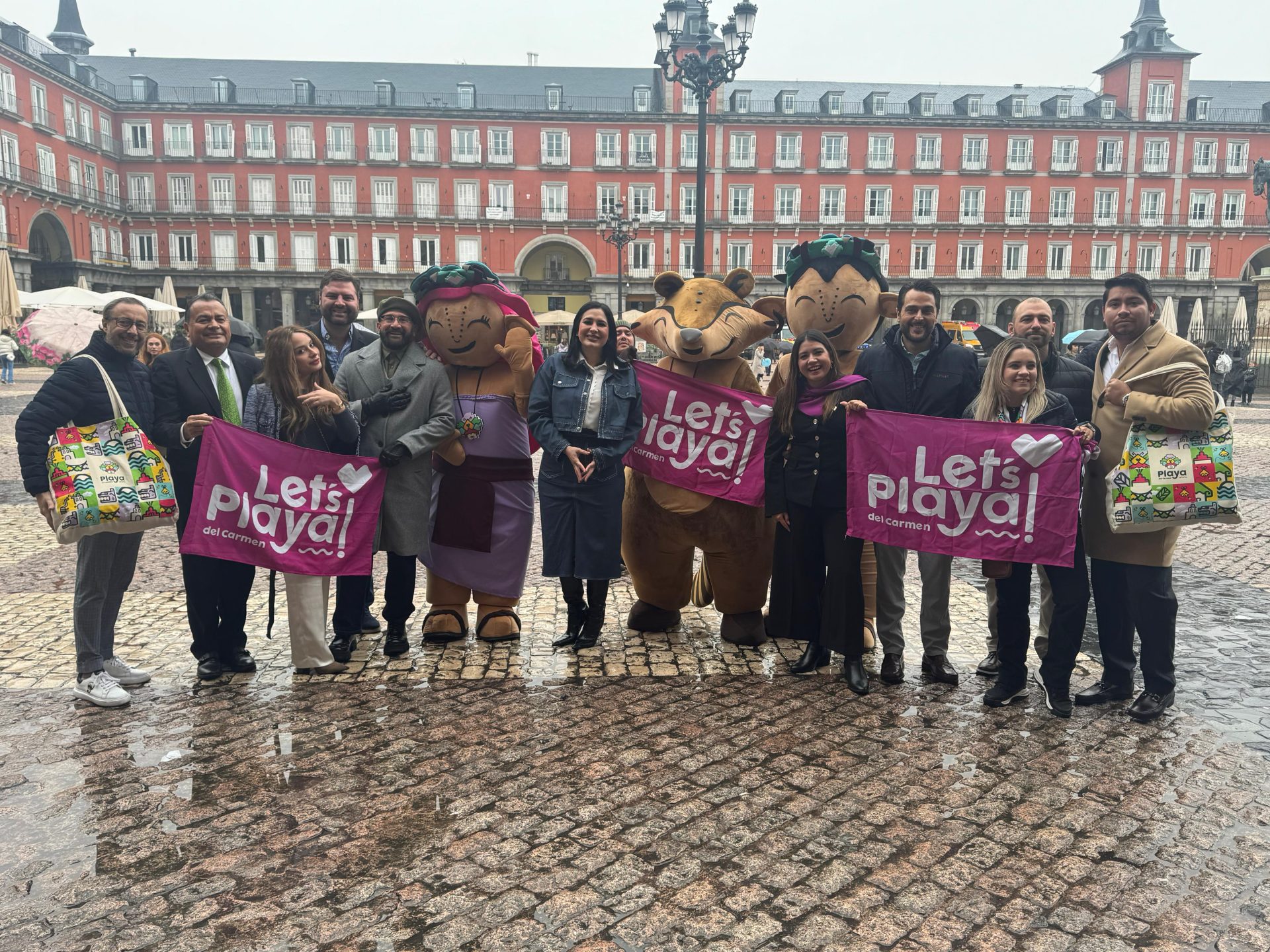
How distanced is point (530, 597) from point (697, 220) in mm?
9463

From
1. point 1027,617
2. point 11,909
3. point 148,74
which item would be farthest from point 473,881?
point 148,74

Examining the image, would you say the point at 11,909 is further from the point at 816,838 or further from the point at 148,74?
the point at 148,74

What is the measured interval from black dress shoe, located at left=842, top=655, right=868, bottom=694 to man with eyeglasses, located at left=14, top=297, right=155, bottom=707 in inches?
142

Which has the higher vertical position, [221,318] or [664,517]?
[221,318]

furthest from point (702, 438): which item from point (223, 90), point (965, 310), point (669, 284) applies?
point (223, 90)

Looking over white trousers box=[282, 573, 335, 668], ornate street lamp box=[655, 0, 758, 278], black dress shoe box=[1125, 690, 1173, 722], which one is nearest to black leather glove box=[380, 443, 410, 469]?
white trousers box=[282, 573, 335, 668]

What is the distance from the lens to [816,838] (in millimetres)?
3287

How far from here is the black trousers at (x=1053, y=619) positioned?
4445 mm

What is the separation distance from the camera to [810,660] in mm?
5000

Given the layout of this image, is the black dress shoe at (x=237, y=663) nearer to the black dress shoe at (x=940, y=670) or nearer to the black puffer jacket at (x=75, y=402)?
the black puffer jacket at (x=75, y=402)

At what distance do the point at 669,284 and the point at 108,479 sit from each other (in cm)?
331

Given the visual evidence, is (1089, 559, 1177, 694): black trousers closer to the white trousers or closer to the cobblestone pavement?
the cobblestone pavement

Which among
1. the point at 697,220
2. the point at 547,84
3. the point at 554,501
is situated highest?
the point at 547,84

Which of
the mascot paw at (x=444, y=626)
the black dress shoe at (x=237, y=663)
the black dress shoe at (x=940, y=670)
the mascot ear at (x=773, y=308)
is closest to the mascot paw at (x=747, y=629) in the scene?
the black dress shoe at (x=940, y=670)
